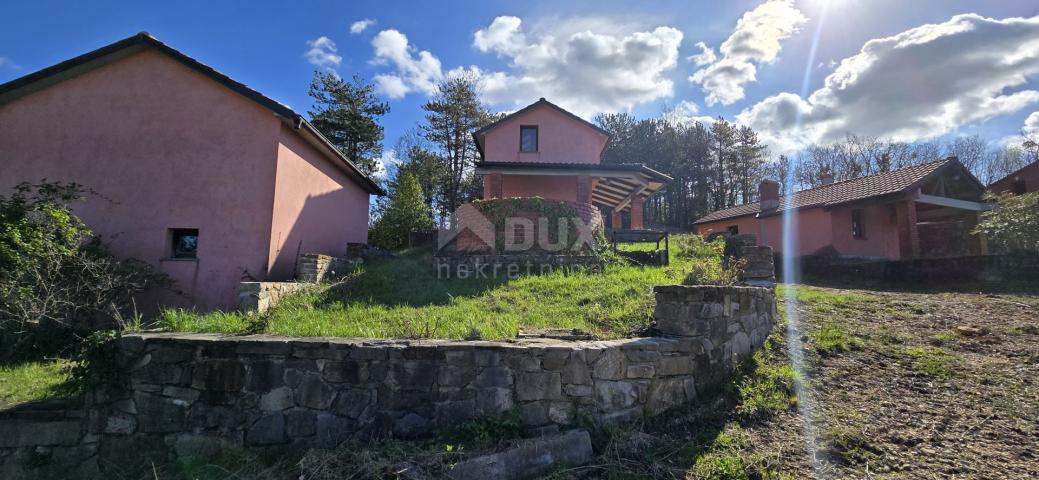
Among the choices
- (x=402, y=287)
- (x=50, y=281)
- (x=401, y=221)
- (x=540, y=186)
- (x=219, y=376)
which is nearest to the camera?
(x=219, y=376)

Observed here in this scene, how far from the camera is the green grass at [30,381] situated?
16.1 feet

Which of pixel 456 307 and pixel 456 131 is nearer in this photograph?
pixel 456 307

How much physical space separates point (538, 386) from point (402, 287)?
471 centimetres

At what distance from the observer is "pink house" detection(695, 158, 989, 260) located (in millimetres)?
14000

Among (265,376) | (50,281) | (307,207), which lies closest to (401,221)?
(307,207)

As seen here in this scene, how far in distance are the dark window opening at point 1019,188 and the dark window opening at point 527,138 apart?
20.5 metres

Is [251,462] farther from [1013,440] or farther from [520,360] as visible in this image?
[1013,440]

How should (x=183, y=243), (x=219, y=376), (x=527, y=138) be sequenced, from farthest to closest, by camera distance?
(x=527, y=138) → (x=183, y=243) → (x=219, y=376)

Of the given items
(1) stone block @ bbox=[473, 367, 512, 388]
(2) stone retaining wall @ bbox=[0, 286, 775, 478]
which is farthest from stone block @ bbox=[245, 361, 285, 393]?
(1) stone block @ bbox=[473, 367, 512, 388]

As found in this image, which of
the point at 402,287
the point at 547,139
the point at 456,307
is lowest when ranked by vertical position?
the point at 456,307

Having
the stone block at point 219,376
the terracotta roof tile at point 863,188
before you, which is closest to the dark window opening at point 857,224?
the terracotta roof tile at point 863,188

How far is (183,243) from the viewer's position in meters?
8.59

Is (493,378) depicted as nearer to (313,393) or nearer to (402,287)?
→ (313,393)

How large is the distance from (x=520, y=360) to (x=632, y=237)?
848cm
